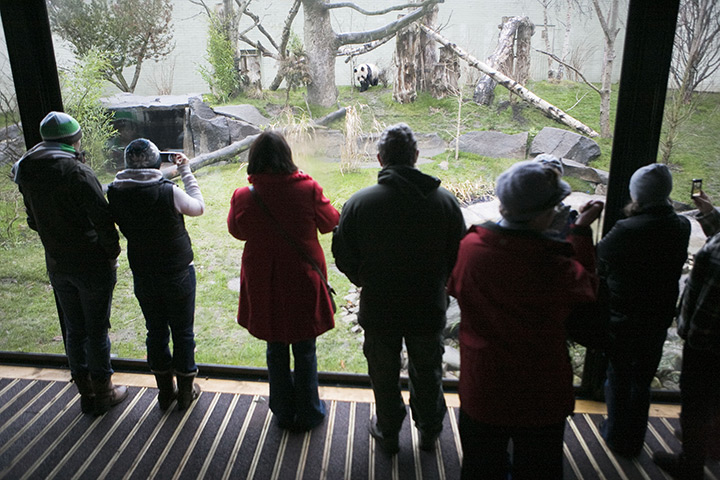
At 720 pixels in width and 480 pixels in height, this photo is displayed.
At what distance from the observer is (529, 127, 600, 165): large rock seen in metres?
2.71

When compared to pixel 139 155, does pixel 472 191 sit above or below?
below

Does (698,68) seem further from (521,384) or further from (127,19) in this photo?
(127,19)

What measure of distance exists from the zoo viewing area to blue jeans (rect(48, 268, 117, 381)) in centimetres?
27

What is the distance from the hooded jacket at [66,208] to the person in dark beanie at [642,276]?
6.97 ft

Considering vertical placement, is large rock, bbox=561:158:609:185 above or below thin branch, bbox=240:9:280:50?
below

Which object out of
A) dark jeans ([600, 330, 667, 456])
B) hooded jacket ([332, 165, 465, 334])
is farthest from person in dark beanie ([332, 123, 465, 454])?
dark jeans ([600, 330, 667, 456])

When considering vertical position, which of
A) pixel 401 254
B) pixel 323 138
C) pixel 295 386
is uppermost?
pixel 323 138

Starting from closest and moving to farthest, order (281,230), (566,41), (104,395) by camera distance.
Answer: (281,230), (104,395), (566,41)

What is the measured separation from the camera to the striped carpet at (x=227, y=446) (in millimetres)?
1991

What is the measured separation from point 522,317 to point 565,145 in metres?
1.87

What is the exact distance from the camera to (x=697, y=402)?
71.7 inches

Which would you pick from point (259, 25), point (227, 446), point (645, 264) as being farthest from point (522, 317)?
point (259, 25)

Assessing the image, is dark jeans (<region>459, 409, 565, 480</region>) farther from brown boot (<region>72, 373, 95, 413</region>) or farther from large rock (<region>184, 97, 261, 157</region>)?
large rock (<region>184, 97, 261, 157</region>)

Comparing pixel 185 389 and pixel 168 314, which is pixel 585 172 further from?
pixel 185 389
